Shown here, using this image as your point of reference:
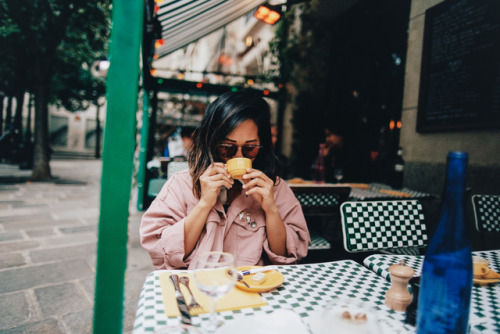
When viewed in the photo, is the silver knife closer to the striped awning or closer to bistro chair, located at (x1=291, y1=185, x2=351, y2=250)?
bistro chair, located at (x1=291, y1=185, x2=351, y2=250)

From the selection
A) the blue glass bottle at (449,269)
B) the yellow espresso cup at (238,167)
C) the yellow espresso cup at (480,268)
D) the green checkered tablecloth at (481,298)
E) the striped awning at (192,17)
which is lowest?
the green checkered tablecloth at (481,298)

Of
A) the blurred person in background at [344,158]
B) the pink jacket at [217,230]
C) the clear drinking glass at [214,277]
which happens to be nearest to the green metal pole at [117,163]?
the clear drinking glass at [214,277]

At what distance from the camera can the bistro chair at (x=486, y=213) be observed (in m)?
2.56

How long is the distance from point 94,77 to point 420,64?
1802 cm

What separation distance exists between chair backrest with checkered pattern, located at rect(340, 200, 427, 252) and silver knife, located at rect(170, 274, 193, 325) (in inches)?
46.9

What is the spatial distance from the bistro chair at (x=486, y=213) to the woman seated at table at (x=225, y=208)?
1.82m

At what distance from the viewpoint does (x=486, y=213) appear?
2590 millimetres

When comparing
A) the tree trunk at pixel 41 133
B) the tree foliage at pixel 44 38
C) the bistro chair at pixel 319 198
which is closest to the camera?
the bistro chair at pixel 319 198

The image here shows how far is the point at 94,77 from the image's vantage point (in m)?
17.7

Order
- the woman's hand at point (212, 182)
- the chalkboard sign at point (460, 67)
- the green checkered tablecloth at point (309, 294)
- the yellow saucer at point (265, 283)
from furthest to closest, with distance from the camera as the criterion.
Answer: the chalkboard sign at point (460, 67), the woman's hand at point (212, 182), the yellow saucer at point (265, 283), the green checkered tablecloth at point (309, 294)

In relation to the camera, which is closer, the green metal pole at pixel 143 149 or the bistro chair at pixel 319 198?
the bistro chair at pixel 319 198

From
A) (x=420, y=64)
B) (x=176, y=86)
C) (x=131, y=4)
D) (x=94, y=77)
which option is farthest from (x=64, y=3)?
(x=94, y=77)

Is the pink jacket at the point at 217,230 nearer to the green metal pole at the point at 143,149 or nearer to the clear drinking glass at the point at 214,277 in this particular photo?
the clear drinking glass at the point at 214,277

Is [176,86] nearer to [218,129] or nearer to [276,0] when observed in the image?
[276,0]
